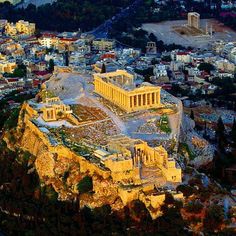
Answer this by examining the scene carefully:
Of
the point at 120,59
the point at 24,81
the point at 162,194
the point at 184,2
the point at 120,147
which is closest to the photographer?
the point at 162,194

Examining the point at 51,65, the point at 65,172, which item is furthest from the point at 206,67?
the point at 65,172

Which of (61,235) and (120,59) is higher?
(61,235)

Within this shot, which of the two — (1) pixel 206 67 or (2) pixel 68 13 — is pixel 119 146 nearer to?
(1) pixel 206 67

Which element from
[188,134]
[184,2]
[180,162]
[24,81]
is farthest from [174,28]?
[180,162]

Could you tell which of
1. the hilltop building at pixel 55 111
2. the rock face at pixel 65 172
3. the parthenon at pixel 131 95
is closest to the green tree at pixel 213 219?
the rock face at pixel 65 172

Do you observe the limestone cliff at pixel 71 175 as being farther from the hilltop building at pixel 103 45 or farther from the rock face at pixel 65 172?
the hilltop building at pixel 103 45

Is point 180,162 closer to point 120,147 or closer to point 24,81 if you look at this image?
point 120,147
